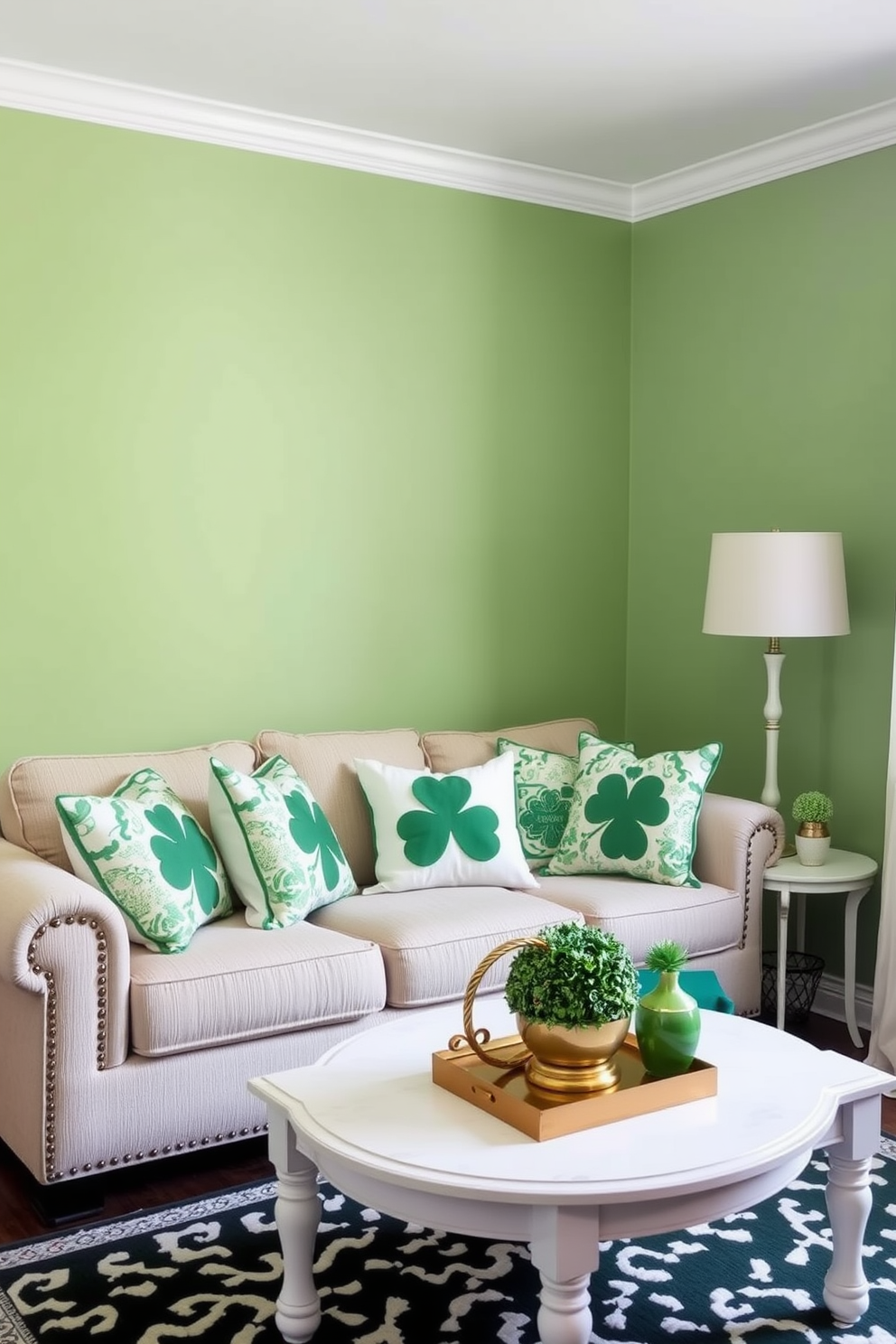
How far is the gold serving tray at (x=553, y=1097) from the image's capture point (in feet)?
7.15

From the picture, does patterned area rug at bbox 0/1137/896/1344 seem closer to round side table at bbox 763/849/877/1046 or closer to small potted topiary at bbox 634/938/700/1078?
small potted topiary at bbox 634/938/700/1078

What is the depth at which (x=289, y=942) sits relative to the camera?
3221mm

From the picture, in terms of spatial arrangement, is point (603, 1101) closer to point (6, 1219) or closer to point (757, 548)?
point (6, 1219)

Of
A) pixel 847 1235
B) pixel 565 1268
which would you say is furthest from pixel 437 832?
pixel 565 1268

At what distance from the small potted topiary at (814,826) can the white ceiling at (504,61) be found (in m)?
2.01

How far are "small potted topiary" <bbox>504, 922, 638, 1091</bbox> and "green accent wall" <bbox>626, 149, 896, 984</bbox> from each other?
2061mm

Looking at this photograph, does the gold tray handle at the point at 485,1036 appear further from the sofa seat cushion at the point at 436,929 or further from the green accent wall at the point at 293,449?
the green accent wall at the point at 293,449

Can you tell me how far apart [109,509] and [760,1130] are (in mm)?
2517

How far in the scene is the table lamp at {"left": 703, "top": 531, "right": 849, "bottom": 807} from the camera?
3836mm

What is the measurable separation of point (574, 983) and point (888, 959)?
6.22 ft

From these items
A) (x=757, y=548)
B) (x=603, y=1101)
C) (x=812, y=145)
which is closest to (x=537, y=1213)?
(x=603, y=1101)

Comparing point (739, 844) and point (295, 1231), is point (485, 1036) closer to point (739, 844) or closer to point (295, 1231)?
point (295, 1231)

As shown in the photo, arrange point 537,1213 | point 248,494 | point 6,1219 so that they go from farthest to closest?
point 248,494
point 6,1219
point 537,1213

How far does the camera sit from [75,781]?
3.52 metres
